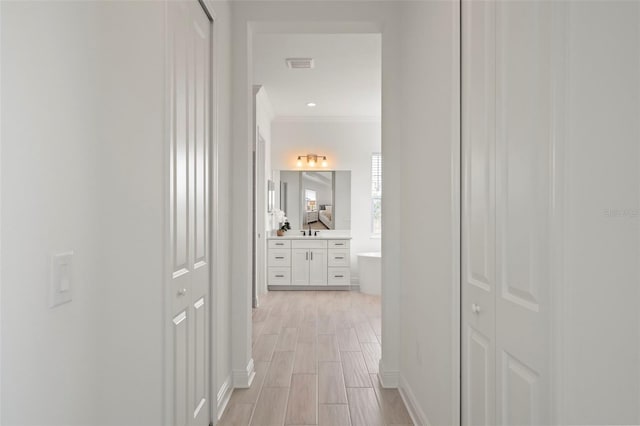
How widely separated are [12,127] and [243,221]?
2052 mm

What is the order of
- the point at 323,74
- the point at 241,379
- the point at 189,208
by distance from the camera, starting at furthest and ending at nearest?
the point at 323,74, the point at 241,379, the point at 189,208

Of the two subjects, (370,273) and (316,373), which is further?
(370,273)

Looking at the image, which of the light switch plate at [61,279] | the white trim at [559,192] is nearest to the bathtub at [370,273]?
the white trim at [559,192]

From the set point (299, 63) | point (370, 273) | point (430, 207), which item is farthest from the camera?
point (370, 273)

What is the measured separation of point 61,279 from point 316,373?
244 centimetres

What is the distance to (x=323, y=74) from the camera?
494cm

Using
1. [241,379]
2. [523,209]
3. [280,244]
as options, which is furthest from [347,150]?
[523,209]

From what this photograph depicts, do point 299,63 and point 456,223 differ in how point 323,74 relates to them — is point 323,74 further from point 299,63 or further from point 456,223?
point 456,223

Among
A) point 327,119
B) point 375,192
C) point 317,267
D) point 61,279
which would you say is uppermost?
point 327,119

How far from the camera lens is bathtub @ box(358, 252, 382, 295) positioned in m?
6.39

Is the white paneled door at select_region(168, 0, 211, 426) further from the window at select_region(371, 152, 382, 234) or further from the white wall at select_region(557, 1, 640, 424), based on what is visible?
the window at select_region(371, 152, 382, 234)

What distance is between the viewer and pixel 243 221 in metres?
2.91

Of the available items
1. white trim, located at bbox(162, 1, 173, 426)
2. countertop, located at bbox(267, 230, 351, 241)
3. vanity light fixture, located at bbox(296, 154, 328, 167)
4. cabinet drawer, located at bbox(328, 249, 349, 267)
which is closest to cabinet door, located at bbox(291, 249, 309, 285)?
countertop, located at bbox(267, 230, 351, 241)

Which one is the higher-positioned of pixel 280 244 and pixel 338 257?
pixel 280 244
